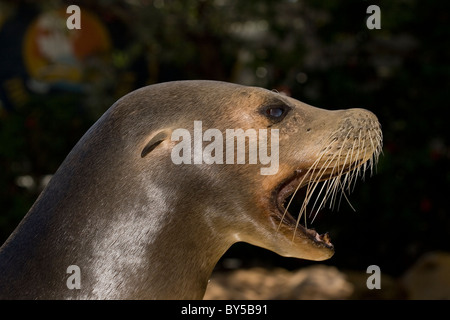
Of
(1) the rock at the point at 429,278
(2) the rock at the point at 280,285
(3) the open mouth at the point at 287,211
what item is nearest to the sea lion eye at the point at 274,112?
(3) the open mouth at the point at 287,211

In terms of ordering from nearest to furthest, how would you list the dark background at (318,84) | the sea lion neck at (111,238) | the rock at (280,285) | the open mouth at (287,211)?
1. the sea lion neck at (111,238)
2. the open mouth at (287,211)
3. the rock at (280,285)
4. the dark background at (318,84)

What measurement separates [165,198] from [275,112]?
419 millimetres

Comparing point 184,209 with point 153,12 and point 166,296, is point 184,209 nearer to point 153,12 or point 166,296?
point 166,296

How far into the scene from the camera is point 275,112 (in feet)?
6.30

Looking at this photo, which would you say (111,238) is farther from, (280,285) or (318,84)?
(318,84)

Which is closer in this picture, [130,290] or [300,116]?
[130,290]

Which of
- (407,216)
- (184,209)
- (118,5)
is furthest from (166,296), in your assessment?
(118,5)

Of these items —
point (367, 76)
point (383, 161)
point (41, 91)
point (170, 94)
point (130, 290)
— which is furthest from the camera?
point (41, 91)

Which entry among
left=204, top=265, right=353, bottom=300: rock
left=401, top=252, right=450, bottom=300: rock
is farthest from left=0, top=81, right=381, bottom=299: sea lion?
left=401, top=252, right=450, bottom=300: rock

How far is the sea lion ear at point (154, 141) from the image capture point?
1.78m

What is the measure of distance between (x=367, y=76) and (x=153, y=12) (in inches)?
78.9

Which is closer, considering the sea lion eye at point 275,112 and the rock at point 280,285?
the sea lion eye at point 275,112

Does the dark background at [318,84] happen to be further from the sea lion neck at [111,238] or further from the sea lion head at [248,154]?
the sea lion neck at [111,238]

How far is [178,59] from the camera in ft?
20.5
